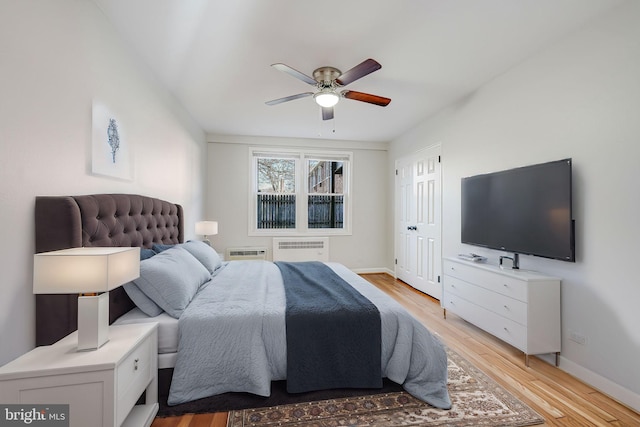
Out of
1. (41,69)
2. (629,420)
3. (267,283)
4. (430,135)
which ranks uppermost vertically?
(430,135)

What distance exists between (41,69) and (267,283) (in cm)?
188

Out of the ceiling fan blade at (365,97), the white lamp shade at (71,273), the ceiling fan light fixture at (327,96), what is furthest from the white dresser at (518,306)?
the white lamp shade at (71,273)

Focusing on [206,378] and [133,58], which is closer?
[206,378]

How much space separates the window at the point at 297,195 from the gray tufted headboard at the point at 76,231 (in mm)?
A: 2856

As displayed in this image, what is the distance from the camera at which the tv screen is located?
208 centimetres

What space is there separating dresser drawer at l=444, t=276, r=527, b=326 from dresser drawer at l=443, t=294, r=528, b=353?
0.13ft

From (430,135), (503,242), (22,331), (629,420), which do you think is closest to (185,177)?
(22,331)

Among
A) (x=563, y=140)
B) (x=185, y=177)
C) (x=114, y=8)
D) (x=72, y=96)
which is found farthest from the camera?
(x=185, y=177)

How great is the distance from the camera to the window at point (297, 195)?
16.7ft

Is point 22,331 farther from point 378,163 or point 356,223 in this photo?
point 378,163

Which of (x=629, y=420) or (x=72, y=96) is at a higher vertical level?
(x=72, y=96)

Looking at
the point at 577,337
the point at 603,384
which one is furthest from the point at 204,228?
the point at 603,384

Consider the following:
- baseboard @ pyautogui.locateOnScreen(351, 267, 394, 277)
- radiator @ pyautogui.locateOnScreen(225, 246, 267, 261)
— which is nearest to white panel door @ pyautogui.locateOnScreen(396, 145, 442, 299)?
baseboard @ pyautogui.locateOnScreen(351, 267, 394, 277)

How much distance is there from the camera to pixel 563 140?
7.21 feet
